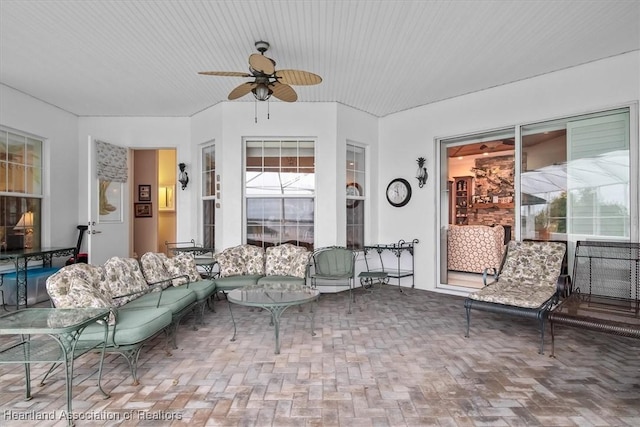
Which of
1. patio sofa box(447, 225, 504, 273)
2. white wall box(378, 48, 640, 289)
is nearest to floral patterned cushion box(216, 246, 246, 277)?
white wall box(378, 48, 640, 289)

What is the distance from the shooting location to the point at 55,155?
591cm

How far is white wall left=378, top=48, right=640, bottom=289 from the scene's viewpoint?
13.6 ft

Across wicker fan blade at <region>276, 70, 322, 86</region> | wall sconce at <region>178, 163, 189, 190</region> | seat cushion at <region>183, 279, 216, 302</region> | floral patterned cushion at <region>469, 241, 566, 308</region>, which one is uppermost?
wicker fan blade at <region>276, 70, 322, 86</region>

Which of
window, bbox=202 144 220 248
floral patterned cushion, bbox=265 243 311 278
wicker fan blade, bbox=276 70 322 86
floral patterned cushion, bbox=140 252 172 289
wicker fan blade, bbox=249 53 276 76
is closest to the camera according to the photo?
wicker fan blade, bbox=249 53 276 76

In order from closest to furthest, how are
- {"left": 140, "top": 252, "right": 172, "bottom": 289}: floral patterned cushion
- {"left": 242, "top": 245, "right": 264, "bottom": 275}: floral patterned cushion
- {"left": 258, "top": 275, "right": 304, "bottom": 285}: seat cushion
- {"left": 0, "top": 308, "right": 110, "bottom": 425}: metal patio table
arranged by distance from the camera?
{"left": 0, "top": 308, "right": 110, "bottom": 425}: metal patio table < {"left": 140, "top": 252, "right": 172, "bottom": 289}: floral patterned cushion < {"left": 258, "top": 275, "right": 304, "bottom": 285}: seat cushion < {"left": 242, "top": 245, "right": 264, "bottom": 275}: floral patterned cushion

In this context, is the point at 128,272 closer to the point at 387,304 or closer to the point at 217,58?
the point at 217,58

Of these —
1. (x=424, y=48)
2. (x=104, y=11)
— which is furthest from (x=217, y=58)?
(x=424, y=48)

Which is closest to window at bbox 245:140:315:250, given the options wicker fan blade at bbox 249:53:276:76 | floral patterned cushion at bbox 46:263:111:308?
wicker fan blade at bbox 249:53:276:76

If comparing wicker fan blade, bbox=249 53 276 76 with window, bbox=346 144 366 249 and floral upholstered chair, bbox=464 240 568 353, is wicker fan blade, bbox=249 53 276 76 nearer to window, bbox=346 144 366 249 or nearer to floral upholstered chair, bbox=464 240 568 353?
window, bbox=346 144 366 249

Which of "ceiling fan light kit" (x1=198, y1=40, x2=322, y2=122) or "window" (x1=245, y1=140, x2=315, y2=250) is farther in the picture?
"window" (x1=245, y1=140, x2=315, y2=250)

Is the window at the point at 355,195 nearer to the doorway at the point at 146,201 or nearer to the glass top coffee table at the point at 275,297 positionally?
the glass top coffee table at the point at 275,297

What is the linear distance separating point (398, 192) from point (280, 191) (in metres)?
2.23

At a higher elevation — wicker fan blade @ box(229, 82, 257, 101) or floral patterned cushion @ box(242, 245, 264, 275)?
wicker fan blade @ box(229, 82, 257, 101)

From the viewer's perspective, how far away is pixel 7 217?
5.14 metres
